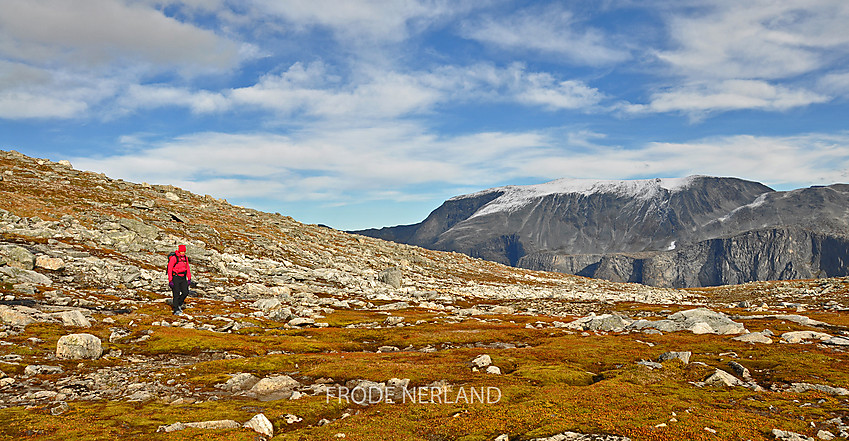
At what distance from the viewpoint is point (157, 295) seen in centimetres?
4781

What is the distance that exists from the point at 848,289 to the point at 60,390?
5373 inches

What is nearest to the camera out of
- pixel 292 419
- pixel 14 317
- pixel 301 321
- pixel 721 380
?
pixel 292 419

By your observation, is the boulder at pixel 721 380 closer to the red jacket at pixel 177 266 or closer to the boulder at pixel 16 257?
the red jacket at pixel 177 266

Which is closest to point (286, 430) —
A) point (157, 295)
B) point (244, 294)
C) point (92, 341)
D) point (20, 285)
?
point (92, 341)

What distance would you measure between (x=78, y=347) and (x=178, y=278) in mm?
16285

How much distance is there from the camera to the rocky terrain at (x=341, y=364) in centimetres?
1633

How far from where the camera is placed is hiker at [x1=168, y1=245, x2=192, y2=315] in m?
40.5

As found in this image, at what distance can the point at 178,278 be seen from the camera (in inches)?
1599

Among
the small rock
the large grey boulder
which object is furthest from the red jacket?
the large grey boulder

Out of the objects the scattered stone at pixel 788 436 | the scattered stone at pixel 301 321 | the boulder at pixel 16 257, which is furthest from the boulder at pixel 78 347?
the scattered stone at pixel 788 436

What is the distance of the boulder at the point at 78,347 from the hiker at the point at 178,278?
15181 mm

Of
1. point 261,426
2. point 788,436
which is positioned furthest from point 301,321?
point 788,436

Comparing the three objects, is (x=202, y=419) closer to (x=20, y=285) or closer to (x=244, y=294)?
Answer: (x=20, y=285)

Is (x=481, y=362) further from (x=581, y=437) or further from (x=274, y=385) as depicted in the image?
(x=581, y=437)
